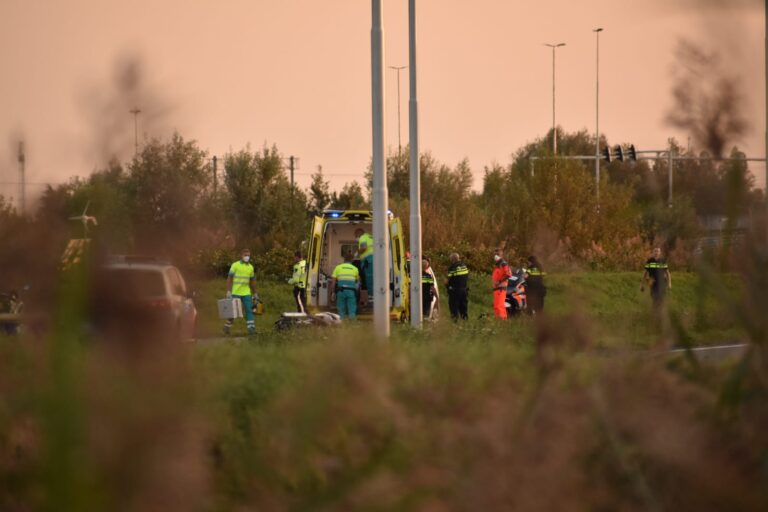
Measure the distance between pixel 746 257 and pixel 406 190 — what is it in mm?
52517

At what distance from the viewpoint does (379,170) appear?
16.7 metres

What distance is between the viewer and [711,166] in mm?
4102

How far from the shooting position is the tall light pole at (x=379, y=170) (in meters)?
16.2

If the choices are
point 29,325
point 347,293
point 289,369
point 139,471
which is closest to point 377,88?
point 347,293

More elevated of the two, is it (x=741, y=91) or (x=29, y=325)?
(x=741, y=91)

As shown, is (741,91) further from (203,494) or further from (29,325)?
(29,325)

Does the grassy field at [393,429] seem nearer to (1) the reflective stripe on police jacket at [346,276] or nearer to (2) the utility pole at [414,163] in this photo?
(1) the reflective stripe on police jacket at [346,276]

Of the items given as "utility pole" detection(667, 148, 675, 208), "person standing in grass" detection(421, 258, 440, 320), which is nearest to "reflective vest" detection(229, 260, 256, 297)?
"person standing in grass" detection(421, 258, 440, 320)

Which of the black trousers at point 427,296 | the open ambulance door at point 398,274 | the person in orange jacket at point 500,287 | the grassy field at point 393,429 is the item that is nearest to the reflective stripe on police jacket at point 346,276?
the open ambulance door at point 398,274

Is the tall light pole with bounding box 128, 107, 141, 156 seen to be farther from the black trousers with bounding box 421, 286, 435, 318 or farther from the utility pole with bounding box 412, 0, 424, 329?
the black trousers with bounding box 421, 286, 435, 318

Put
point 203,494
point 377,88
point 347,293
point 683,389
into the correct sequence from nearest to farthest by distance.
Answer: point 203,494, point 683,389, point 377,88, point 347,293

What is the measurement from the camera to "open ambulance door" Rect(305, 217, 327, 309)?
70.1 feet

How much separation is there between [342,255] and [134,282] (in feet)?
66.7

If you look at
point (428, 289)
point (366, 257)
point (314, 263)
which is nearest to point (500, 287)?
point (428, 289)
